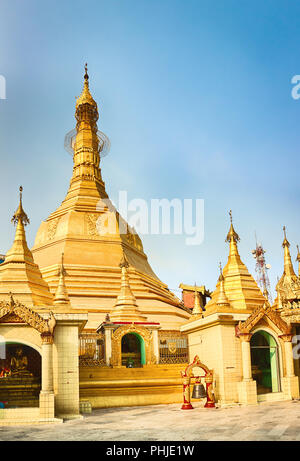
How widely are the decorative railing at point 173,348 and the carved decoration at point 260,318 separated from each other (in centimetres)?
498

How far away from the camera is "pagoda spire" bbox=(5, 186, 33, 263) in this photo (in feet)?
77.1

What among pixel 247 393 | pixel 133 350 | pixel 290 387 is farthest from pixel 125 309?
pixel 290 387

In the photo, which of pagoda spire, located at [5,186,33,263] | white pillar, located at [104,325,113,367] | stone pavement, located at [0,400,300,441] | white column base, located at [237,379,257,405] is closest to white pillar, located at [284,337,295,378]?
white column base, located at [237,379,257,405]

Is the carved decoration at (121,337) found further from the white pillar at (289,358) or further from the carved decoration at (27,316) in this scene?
the carved decoration at (27,316)

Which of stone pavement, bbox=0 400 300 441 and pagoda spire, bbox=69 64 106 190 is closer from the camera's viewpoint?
stone pavement, bbox=0 400 300 441

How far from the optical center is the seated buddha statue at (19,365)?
679 inches

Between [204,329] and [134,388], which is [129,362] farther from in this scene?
[204,329]

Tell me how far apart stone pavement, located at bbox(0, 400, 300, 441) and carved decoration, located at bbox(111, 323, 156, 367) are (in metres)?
5.55

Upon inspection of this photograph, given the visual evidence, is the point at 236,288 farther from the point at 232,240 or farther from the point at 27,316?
the point at 27,316

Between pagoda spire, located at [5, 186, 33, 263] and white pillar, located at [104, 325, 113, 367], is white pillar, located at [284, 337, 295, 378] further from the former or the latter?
pagoda spire, located at [5, 186, 33, 263]

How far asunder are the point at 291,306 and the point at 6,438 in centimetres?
1690

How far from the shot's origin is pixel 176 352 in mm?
23938

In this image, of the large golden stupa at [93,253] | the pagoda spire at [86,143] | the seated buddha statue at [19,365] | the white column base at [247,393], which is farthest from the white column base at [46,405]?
the pagoda spire at [86,143]
